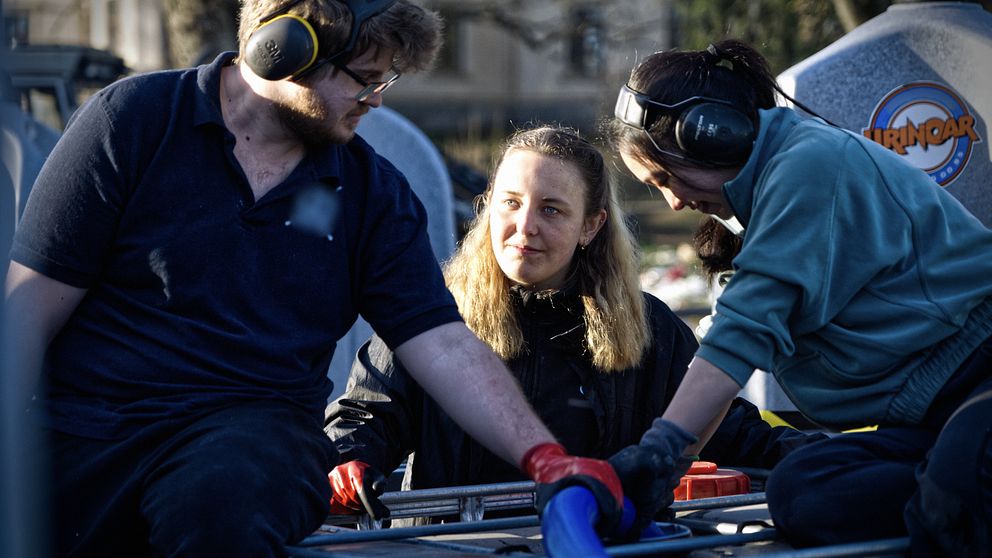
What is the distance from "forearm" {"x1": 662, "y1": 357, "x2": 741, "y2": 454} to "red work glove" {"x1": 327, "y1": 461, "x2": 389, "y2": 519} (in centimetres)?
76

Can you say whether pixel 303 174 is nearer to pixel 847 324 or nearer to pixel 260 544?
pixel 260 544

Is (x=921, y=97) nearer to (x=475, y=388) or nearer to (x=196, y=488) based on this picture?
(x=475, y=388)

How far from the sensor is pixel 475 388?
254cm

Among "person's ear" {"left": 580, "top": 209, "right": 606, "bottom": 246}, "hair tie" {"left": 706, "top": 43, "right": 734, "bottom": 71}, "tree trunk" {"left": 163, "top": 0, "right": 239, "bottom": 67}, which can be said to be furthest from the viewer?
"tree trunk" {"left": 163, "top": 0, "right": 239, "bottom": 67}

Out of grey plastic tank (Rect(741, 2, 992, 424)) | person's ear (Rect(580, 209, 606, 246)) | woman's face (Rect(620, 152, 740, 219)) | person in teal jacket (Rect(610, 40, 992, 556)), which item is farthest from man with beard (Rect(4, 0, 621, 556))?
grey plastic tank (Rect(741, 2, 992, 424))

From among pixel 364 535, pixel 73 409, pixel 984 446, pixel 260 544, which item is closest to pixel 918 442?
pixel 984 446

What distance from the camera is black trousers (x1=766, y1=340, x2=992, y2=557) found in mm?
2068

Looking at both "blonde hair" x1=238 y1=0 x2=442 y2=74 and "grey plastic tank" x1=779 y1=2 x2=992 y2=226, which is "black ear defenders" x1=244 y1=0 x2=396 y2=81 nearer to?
"blonde hair" x1=238 y1=0 x2=442 y2=74

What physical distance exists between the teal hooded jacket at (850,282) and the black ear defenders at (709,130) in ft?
0.13

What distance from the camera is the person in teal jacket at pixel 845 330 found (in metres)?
2.16

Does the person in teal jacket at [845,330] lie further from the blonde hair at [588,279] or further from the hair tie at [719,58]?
the blonde hair at [588,279]

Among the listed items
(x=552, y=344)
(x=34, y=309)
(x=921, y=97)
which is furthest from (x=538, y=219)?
(x=921, y=97)

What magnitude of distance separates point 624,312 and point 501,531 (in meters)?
0.90

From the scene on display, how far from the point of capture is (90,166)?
94.3 inches
